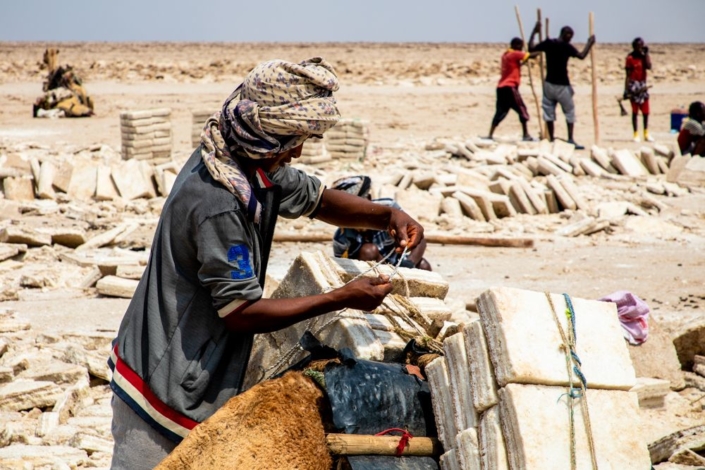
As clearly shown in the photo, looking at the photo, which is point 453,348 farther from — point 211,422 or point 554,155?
point 554,155

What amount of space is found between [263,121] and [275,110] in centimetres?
5

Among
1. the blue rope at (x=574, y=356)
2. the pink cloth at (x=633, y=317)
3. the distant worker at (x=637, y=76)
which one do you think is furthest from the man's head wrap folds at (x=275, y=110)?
the distant worker at (x=637, y=76)

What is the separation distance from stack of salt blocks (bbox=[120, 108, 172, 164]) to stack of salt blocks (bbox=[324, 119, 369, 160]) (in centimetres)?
253

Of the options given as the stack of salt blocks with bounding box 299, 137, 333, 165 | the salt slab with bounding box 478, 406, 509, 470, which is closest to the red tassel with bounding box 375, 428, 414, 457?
the salt slab with bounding box 478, 406, 509, 470

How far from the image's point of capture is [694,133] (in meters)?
11.9

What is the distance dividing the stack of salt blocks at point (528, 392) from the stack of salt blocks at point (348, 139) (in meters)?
10.0

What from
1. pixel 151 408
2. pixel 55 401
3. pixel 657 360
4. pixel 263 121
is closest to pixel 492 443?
pixel 151 408

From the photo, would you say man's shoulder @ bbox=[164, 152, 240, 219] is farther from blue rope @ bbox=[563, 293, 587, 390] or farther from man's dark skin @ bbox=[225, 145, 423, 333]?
blue rope @ bbox=[563, 293, 587, 390]

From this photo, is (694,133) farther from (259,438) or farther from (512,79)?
(259,438)

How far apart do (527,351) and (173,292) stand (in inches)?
41.0

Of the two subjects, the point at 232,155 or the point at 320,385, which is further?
the point at 320,385

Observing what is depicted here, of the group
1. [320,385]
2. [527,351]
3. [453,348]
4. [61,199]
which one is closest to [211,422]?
[320,385]

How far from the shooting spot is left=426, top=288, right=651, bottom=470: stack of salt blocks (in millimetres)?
2189

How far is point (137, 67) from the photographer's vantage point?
36344 millimetres
